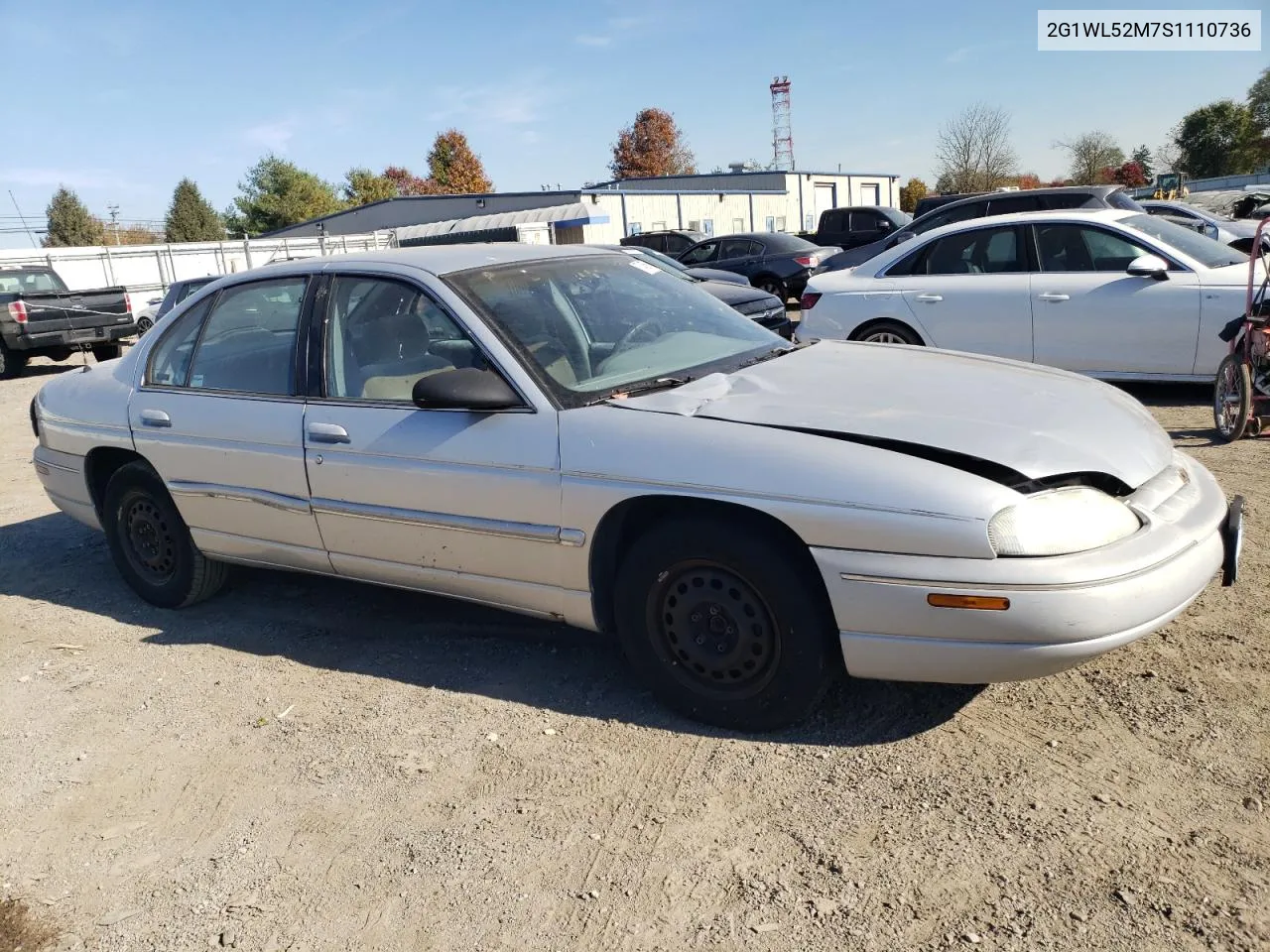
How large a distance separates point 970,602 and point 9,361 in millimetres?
18994

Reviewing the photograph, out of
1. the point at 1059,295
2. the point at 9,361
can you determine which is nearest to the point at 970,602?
the point at 1059,295

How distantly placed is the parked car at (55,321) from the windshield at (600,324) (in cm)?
1567

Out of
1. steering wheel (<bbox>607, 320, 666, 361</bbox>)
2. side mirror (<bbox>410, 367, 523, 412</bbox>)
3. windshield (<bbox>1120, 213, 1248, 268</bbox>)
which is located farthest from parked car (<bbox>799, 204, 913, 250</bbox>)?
side mirror (<bbox>410, 367, 523, 412</bbox>)

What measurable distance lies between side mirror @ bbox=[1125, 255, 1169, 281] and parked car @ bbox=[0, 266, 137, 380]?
16.1 metres

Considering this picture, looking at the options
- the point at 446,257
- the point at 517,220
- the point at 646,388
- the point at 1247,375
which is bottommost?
the point at 1247,375

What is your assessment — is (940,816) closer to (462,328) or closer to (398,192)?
(462,328)

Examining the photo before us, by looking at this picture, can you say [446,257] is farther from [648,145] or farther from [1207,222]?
[648,145]

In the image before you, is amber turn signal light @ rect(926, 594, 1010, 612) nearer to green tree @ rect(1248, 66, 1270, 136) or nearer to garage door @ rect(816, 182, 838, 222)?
garage door @ rect(816, 182, 838, 222)

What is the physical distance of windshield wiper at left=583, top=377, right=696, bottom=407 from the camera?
3.58m

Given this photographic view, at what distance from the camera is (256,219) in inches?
2958

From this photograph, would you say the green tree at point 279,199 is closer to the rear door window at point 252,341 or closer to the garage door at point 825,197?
the garage door at point 825,197

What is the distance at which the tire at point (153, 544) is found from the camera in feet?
16.2

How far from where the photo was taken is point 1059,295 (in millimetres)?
7660

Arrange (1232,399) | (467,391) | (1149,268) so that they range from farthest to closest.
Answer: (1149,268) < (1232,399) < (467,391)
